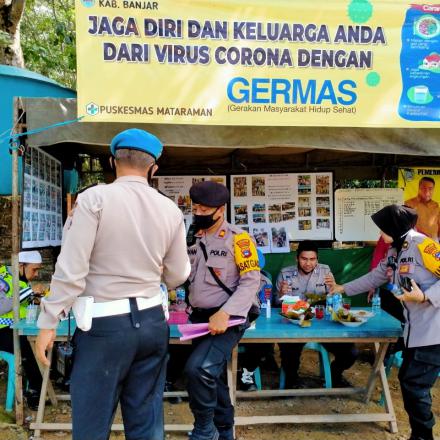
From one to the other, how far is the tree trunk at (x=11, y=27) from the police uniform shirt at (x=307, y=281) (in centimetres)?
537

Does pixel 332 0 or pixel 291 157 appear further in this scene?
pixel 291 157

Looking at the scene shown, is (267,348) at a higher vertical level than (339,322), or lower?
lower

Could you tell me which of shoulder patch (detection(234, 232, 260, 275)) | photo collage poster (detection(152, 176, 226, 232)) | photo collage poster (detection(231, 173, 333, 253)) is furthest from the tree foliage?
shoulder patch (detection(234, 232, 260, 275))

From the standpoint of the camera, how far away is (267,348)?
448 centimetres

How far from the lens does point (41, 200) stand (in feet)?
12.6

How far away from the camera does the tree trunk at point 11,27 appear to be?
6938mm

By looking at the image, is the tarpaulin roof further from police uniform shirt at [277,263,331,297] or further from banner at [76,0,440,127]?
police uniform shirt at [277,263,331,297]

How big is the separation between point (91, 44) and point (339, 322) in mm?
2606

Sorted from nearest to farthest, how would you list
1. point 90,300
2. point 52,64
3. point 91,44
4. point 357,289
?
point 90,300
point 91,44
point 357,289
point 52,64

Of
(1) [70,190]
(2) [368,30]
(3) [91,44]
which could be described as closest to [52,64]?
(1) [70,190]

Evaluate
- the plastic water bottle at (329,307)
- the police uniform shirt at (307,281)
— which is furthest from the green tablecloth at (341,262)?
the plastic water bottle at (329,307)

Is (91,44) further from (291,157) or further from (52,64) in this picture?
(52,64)

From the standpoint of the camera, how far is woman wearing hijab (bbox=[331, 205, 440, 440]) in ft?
9.46

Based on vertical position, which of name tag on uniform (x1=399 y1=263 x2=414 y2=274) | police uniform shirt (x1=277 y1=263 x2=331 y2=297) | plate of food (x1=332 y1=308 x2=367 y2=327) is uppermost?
name tag on uniform (x1=399 y1=263 x2=414 y2=274)
